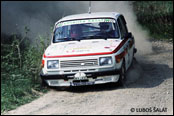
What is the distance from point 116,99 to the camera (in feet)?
27.5

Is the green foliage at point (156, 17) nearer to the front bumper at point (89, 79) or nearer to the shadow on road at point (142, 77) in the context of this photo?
the shadow on road at point (142, 77)

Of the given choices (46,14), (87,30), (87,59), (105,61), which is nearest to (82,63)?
A: (87,59)

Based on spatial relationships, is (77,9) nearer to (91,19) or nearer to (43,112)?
(91,19)

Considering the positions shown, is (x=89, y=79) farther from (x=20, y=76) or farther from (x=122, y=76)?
(x=20, y=76)

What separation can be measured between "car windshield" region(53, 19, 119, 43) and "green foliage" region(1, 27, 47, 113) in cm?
62

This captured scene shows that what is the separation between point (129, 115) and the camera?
23.7ft

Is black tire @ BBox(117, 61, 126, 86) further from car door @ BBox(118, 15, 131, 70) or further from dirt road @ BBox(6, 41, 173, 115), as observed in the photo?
car door @ BBox(118, 15, 131, 70)

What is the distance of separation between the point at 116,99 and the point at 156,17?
12.0 meters

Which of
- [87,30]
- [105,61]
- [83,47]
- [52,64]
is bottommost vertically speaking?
[52,64]

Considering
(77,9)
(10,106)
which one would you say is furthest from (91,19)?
(77,9)

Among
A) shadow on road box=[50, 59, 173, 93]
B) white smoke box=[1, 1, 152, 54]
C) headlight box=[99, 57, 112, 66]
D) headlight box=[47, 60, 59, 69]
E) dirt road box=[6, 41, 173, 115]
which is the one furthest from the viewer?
white smoke box=[1, 1, 152, 54]

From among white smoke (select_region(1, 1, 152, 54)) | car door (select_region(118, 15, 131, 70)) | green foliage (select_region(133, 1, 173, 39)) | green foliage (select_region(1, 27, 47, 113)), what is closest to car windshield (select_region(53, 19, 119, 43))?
car door (select_region(118, 15, 131, 70))

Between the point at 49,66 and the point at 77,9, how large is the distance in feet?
38.3

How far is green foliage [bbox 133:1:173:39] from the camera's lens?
1821 cm
